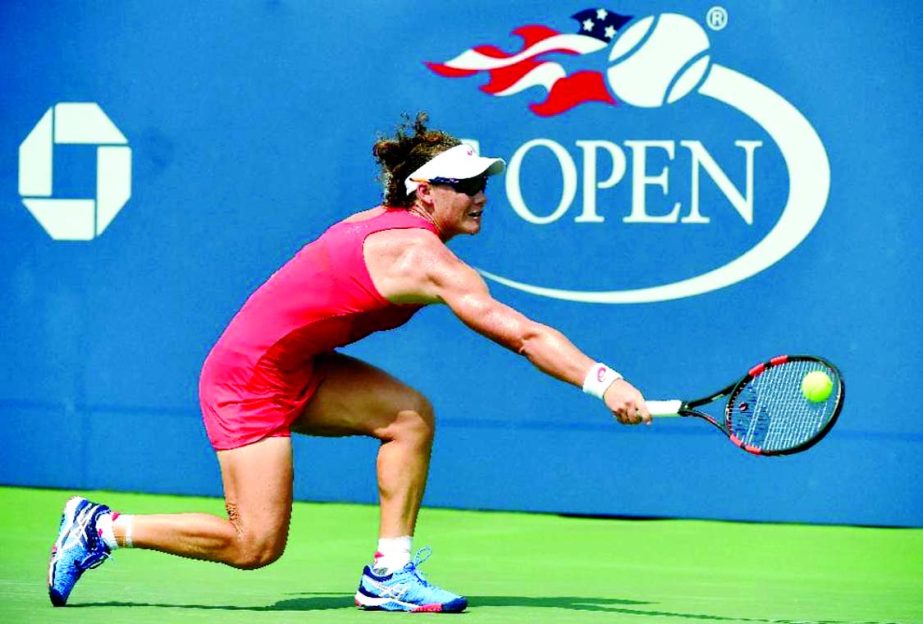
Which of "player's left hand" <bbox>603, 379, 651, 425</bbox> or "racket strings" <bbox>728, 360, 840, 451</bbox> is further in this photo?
"racket strings" <bbox>728, 360, 840, 451</bbox>

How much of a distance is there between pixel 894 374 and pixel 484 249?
1.63 metres

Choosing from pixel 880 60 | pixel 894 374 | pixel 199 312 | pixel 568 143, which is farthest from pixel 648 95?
pixel 199 312

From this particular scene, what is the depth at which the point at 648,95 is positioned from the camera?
22.7 feet

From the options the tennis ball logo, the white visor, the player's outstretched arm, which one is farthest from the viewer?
the tennis ball logo

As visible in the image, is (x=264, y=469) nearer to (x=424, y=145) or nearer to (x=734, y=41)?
(x=424, y=145)

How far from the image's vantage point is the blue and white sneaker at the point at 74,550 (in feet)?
15.6

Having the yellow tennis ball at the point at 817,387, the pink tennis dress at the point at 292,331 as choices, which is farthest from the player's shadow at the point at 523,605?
the yellow tennis ball at the point at 817,387

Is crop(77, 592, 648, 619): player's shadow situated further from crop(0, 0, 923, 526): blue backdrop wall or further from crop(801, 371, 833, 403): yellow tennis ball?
crop(0, 0, 923, 526): blue backdrop wall

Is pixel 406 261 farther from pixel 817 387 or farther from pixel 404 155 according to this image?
pixel 817 387

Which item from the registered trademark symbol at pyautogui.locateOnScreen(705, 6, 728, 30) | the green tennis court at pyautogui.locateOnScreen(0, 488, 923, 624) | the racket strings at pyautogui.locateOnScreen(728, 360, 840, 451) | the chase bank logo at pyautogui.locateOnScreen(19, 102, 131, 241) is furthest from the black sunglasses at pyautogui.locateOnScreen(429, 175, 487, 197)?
the chase bank logo at pyautogui.locateOnScreen(19, 102, 131, 241)

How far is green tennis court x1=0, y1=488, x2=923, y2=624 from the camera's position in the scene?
15.8 feet

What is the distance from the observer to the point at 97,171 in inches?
299

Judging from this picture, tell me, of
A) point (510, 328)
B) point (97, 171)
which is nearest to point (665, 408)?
point (510, 328)

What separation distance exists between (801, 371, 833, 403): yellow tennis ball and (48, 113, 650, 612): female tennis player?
3.23 ft
